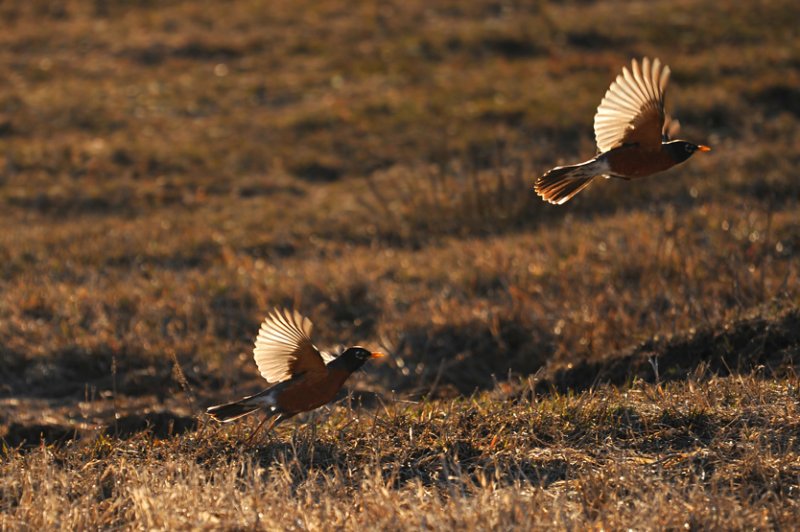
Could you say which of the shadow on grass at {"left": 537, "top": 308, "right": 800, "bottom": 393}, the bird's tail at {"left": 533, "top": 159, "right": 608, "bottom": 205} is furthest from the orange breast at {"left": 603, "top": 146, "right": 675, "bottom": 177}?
the shadow on grass at {"left": 537, "top": 308, "right": 800, "bottom": 393}

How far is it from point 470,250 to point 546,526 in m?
5.92

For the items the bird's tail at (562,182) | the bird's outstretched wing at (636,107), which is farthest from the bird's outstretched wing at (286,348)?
the bird's outstretched wing at (636,107)

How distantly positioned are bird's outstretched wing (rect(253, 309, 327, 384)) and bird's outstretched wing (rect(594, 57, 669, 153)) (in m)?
1.81

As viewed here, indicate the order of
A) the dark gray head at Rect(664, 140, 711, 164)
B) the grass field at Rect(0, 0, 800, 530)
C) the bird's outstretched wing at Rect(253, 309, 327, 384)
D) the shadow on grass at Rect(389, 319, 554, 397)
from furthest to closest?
the shadow on grass at Rect(389, 319, 554, 397)
the dark gray head at Rect(664, 140, 711, 164)
the bird's outstretched wing at Rect(253, 309, 327, 384)
the grass field at Rect(0, 0, 800, 530)

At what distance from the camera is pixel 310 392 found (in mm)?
4965

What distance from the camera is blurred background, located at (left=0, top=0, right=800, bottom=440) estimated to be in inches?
305

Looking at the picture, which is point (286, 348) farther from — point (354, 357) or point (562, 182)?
point (562, 182)

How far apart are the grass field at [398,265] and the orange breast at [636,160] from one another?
1.14 metres

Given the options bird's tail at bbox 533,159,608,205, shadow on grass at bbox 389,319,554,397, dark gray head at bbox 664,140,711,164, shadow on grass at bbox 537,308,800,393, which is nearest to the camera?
dark gray head at bbox 664,140,711,164

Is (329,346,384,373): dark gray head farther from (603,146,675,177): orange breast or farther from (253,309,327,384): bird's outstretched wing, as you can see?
(603,146,675,177): orange breast

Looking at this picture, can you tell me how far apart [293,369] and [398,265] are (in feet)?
16.3

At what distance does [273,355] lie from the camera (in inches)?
199

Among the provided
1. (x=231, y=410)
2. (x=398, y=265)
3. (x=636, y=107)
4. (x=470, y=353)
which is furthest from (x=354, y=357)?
(x=398, y=265)

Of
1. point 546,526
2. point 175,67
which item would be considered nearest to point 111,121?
point 175,67
